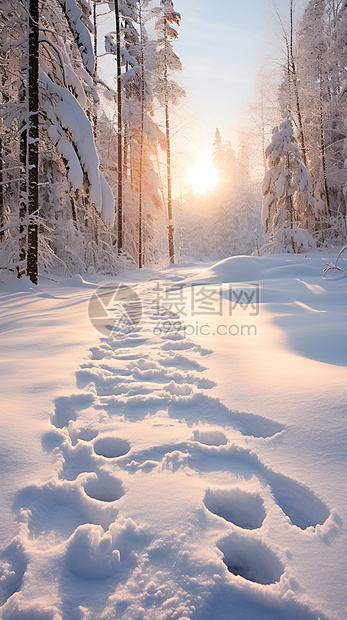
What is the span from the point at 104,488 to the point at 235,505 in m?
0.52

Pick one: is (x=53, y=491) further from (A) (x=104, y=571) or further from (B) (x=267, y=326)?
(B) (x=267, y=326)

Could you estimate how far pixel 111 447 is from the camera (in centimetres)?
162

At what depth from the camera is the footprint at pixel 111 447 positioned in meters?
1.58

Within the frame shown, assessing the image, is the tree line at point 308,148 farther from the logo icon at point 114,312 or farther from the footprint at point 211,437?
the footprint at point 211,437

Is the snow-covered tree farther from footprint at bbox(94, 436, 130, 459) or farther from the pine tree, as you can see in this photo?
footprint at bbox(94, 436, 130, 459)

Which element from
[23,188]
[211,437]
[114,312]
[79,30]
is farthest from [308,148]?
[211,437]

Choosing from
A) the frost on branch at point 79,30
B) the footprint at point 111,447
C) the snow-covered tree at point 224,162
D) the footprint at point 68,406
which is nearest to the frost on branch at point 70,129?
the frost on branch at point 79,30

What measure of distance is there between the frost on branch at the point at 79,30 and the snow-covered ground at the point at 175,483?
27.2 feet

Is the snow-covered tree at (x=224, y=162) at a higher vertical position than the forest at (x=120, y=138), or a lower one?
higher

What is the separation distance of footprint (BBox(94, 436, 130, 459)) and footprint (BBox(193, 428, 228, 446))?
0.35 m

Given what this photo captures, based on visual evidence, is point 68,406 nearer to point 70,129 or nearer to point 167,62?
point 70,129

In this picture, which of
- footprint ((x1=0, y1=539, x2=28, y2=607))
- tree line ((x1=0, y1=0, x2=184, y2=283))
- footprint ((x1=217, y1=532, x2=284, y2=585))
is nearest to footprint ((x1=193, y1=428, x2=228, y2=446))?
footprint ((x1=217, y1=532, x2=284, y2=585))

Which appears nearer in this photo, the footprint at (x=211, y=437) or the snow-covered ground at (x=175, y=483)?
the snow-covered ground at (x=175, y=483)

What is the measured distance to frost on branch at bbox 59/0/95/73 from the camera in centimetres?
730
